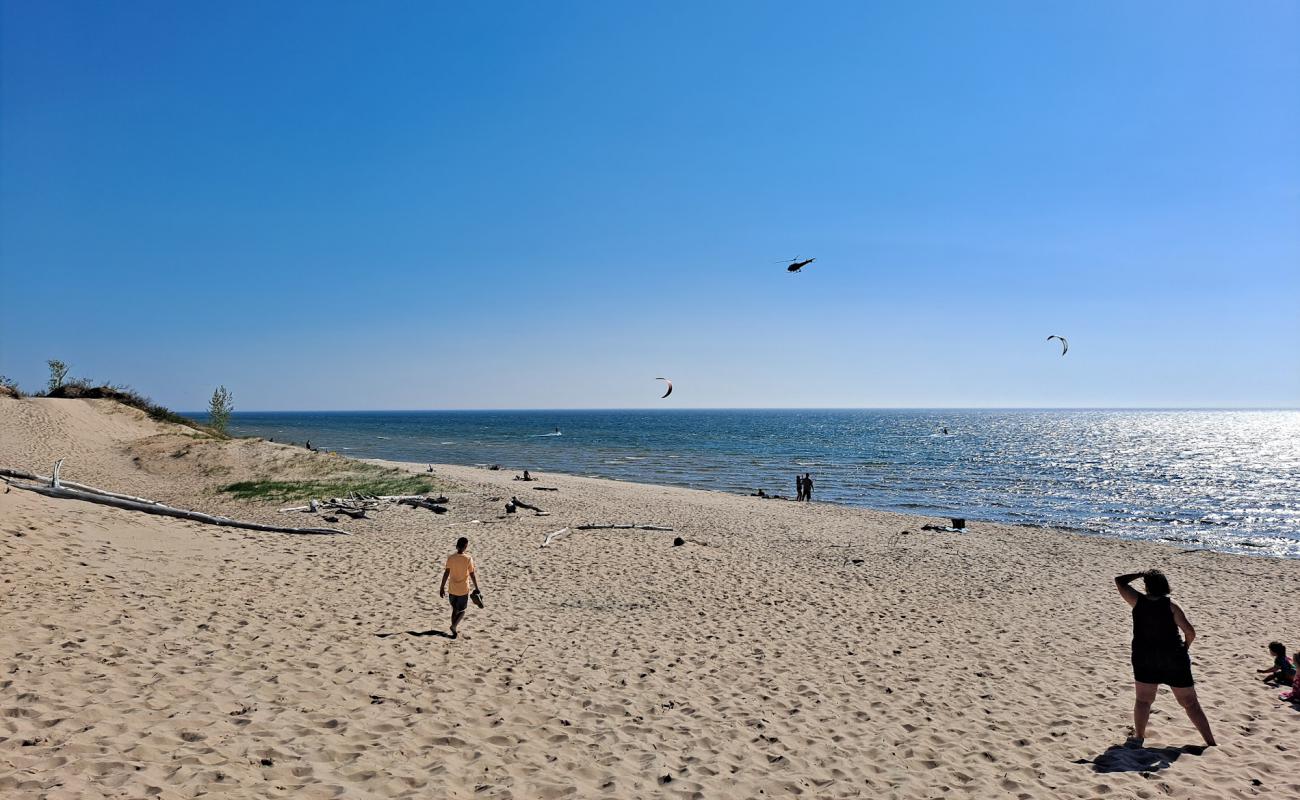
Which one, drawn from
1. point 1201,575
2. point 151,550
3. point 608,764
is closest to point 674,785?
point 608,764

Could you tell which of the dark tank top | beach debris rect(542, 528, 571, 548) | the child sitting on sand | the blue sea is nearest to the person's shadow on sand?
the dark tank top

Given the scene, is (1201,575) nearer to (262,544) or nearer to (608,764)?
(608,764)

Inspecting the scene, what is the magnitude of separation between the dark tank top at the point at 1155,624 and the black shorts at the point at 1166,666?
0.06m

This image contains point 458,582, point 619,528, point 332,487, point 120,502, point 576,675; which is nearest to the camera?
point 576,675

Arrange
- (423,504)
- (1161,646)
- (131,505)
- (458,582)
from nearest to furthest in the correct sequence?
(1161,646), (458,582), (131,505), (423,504)

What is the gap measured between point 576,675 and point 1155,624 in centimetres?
706

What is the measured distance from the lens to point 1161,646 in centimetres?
719

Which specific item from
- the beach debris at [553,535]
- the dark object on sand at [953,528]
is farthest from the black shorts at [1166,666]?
the dark object on sand at [953,528]

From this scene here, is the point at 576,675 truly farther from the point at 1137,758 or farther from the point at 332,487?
the point at 332,487

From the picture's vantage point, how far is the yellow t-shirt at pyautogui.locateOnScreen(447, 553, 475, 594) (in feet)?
34.8

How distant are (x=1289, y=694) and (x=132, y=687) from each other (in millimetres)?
15146

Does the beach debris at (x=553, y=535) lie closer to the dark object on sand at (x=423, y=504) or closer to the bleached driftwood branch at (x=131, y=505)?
the dark object on sand at (x=423, y=504)

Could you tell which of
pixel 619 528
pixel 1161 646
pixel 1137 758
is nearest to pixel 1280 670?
pixel 1137 758

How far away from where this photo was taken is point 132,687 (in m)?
7.35
